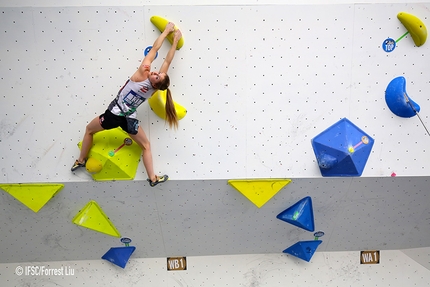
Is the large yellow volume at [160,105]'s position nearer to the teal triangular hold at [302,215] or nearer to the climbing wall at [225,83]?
the climbing wall at [225,83]

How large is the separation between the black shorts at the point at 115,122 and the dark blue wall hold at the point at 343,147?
1050mm

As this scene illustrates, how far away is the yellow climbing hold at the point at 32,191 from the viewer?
77.9 inches

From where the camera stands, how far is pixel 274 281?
99.3 inches

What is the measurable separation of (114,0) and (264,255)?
202 centimetres

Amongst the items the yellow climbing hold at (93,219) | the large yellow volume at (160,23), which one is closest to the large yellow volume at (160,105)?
the large yellow volume at (160,23)

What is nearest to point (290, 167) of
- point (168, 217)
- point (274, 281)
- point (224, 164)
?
point (224, 164)

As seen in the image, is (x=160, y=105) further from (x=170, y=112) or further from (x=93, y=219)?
(x=93, y=219)

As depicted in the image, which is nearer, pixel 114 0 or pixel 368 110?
pixel 114 0

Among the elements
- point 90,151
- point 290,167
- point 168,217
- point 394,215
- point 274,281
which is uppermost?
point 290,167

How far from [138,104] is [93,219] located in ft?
2.93

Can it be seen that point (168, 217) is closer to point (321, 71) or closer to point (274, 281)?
point (274, 281)

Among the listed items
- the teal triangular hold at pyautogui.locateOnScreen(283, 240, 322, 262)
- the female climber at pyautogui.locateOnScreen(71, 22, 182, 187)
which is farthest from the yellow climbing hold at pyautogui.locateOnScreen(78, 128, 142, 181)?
the teal triangular hold at pyautogui.locateOnScreen(283, 240, 322, 262)

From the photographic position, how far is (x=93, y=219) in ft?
7.00

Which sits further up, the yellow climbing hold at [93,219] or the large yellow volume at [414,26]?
the large yellow volume at [414,26]
